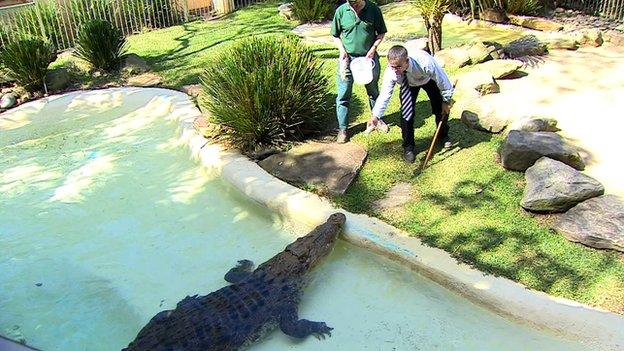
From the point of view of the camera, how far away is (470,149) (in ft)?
18.2

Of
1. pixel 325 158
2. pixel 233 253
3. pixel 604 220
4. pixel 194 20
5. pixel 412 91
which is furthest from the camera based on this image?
pixel 194 20

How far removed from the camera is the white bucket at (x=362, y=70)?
220 inches

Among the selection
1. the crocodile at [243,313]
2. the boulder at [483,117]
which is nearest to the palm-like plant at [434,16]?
the boulder at [483,117]

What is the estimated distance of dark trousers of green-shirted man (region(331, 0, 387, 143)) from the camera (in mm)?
5656

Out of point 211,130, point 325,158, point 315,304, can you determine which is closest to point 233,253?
point 315,304

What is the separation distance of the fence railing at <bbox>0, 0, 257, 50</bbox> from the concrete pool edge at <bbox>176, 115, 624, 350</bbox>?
6.88 m

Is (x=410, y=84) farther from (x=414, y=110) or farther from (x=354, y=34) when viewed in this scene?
(x=354, y=34)

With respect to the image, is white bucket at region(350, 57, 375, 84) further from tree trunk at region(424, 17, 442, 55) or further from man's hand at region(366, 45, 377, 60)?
tree trunk at region(424, 17, 442, 55)

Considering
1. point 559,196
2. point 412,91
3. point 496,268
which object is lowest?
point 496,268

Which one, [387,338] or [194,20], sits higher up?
[194,20]

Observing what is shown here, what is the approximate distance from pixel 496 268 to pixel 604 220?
87cm

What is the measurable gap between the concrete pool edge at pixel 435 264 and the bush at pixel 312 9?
6153mm

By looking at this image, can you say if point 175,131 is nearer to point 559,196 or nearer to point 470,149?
point 470,149

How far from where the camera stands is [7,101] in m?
8.60
